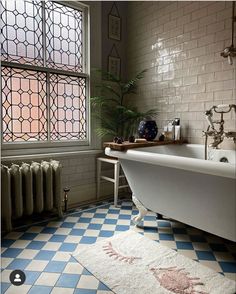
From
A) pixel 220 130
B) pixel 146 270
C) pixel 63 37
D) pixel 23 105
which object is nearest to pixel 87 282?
pixel 146 270

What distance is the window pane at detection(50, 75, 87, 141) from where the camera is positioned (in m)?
2.66

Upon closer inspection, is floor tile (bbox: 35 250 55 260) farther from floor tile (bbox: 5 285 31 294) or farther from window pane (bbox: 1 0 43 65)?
window pane (bbox: 1 0 43 65)

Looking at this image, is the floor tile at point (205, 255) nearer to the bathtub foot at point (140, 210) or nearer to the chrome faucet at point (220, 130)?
the bathtub foot at point (140, 210)

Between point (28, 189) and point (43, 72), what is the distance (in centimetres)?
125

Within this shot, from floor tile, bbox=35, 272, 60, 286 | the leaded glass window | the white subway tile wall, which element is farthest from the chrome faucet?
floor tile, bbox=35, 272, 60, 286

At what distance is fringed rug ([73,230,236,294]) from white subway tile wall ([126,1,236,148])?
3.94 ft

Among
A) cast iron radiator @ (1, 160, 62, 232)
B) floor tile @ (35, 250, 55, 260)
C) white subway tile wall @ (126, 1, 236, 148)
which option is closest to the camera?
floor tile @ (35, 250, 55, 260)

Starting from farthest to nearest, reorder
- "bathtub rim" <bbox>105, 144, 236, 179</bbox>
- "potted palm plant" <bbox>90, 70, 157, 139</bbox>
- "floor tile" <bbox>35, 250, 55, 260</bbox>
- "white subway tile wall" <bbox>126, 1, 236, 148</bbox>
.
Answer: "potted palm plant" <bbox>90, 70, 157, 139</bbox>
"white subway tile wall" <bbox>126, 1, 236, 148</bbox>
"floor tile" <bbox>35, 250, 55, 260</bbox>
"bathtub rim" <bbox>105, 144, 236, 179</bbox>

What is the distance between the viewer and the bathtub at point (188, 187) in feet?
4.56

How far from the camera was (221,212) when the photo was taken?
149cm

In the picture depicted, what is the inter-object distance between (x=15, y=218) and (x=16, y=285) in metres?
0.91

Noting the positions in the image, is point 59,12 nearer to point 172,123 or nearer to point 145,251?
point 172,123

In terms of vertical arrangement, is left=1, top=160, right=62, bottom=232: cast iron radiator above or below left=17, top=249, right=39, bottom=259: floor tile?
above

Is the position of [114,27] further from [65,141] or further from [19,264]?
[19,264]
